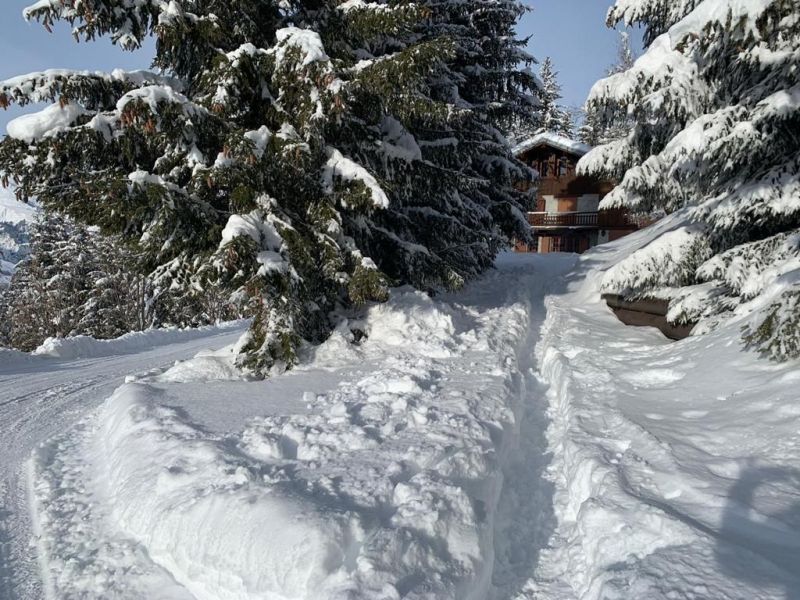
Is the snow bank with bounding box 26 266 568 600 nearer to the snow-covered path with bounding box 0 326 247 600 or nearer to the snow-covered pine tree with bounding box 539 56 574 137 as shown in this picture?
the snow-covered path with bounding box 0 326 247 600

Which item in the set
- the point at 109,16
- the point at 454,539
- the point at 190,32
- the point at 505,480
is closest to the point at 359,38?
the point at 190,32

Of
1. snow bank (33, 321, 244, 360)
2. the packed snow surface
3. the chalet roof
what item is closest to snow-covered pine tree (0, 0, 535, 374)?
the packed snow surface

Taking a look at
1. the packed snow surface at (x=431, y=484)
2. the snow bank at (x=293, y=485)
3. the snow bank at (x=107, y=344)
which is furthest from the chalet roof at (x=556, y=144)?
the snow bank at (x=293, y=485)

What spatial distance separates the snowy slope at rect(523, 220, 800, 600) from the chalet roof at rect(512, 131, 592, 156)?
84.0 ft

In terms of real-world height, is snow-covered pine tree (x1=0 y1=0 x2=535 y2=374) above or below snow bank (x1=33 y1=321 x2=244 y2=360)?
above

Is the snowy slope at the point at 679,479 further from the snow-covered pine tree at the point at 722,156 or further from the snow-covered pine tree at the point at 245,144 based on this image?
the snow-covered pine tree at the point at 245,144

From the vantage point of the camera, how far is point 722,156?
19.5 ft

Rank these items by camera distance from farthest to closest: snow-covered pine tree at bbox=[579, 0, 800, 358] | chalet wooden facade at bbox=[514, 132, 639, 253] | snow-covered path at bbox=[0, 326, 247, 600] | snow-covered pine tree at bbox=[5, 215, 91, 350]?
chalet wooden facade at bbox=[514, 132, 639, 253] < snow-covered pine tree at bbox=[5, 215, 91, 350] < snow-covered pine tree at bbox=[579, 0, 800, 358] < snow-covered path at bbox=[0, 326, 247, 600]

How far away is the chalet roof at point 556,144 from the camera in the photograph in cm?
2939

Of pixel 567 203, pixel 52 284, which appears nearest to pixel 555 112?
pixel 567 203

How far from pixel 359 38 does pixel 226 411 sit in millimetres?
5818

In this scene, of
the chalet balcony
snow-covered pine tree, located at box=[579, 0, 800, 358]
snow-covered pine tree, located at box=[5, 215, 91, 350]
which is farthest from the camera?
the chalet balcony

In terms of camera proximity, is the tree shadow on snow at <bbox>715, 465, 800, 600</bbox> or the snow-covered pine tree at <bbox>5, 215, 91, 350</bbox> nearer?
the tree shadow on snow at <bbox>715, 465, 800, 600</bbox>

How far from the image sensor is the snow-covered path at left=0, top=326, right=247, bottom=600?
3143 millimetres
